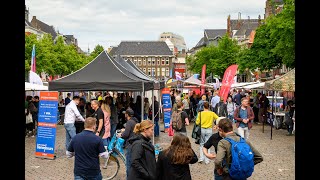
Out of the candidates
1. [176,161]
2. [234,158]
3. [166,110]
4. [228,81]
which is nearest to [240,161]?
[234,158]

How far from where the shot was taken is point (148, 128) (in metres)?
5.87

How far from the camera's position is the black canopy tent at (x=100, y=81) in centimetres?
1195

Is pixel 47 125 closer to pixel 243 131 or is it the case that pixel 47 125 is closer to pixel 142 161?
pixel 243 131

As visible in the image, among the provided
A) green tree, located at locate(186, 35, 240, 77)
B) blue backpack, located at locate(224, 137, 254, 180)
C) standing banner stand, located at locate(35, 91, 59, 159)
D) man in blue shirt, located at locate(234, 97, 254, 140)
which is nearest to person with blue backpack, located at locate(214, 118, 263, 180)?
blue backpack, located at locate(224, 137, 254, 180)

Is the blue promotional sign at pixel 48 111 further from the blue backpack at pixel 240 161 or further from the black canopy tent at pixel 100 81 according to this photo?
the blue backpack at pixel 240 161

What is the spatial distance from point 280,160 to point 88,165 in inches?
297

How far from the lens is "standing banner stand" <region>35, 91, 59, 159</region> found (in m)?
12.7

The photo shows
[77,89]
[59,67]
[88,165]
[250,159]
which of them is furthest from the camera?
[59,67]

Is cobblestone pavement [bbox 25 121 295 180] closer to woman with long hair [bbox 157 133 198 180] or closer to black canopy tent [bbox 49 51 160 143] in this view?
black canopy tent [bbox 49 51 160 143]
